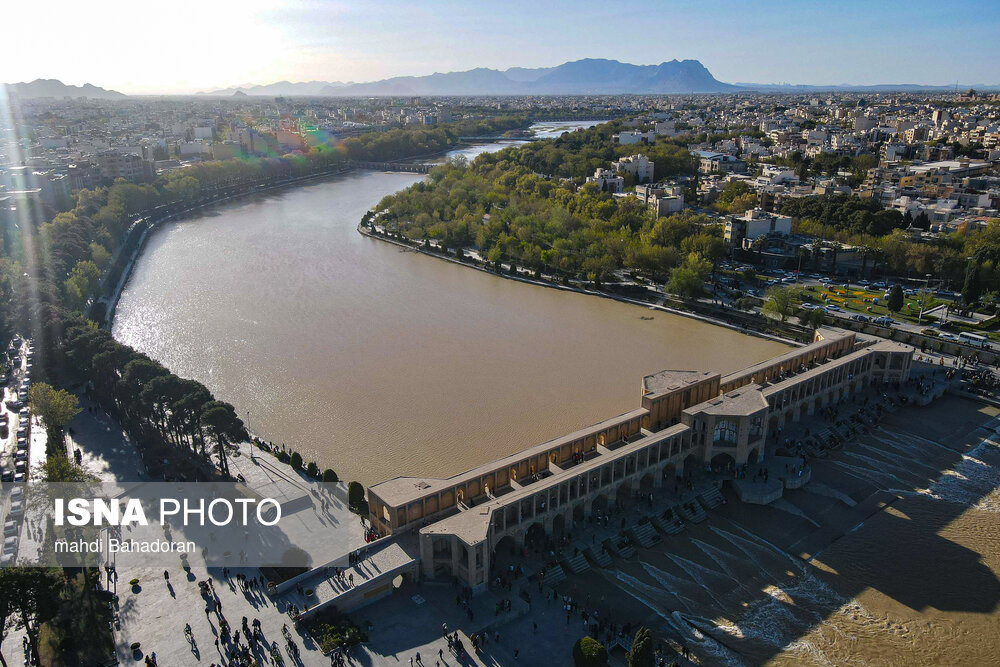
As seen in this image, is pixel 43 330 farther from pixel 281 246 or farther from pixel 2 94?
pixel 2 94

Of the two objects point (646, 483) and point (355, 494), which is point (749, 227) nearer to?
point (646, 483)

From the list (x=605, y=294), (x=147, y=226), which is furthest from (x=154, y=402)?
(x=147, y=226)

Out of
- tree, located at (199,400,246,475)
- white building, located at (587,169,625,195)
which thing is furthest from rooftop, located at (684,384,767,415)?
white building, located at (587,169,625,195)

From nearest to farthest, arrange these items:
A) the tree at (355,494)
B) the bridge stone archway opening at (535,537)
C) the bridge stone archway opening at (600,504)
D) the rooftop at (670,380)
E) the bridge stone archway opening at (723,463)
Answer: the bridge stone archway opening at (535,537) → the tree at (355,494) → the bridge stone archway opening at (600,504) → the bridge stone archway opening at (723,463) → the rooftop at (670,380)

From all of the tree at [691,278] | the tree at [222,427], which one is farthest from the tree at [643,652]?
the tree at [691,278]

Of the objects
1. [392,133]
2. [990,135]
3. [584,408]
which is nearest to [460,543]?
[584,408]

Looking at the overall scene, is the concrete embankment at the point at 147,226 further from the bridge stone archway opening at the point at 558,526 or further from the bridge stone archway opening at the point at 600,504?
the bridge stone archway opening at the point at 600,504
